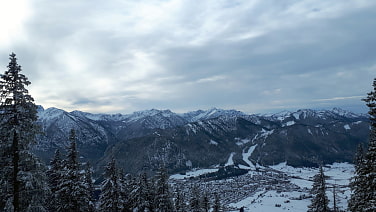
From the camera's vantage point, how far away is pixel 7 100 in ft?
48.0

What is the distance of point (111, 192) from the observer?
30.3 meters

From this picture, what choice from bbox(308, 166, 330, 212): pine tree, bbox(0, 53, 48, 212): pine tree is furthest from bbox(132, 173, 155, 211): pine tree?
bbox(308, 166, 330, 212): pine tree

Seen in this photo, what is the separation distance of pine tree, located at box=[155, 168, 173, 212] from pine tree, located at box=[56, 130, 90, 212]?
10620 mm

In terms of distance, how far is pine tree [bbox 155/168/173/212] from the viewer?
3341 centimetres

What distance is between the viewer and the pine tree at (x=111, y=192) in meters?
30.2

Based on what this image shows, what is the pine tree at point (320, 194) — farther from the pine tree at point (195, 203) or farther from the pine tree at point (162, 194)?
the pine tree at point (162, 194)

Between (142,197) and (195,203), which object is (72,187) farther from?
(195,203)

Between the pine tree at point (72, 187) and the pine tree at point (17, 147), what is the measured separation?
9.24 m

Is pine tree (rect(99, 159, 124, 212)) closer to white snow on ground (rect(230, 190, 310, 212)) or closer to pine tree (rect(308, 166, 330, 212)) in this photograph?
pine tree (rect(308, 166, 330, 212))

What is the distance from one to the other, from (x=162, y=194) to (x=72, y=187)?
43.3 feet

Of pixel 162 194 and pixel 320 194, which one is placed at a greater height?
pixel 162 194

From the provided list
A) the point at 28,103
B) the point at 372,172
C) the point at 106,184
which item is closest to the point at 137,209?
the point at 106,184

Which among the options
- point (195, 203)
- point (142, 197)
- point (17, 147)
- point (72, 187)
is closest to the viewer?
point (17, 147)

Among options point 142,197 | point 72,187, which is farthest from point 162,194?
point 72,187
